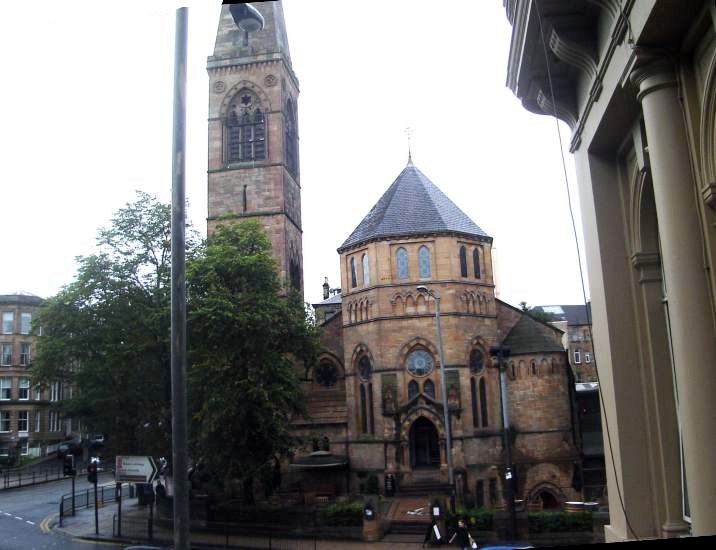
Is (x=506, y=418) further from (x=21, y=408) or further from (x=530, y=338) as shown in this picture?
(x=21, y=408)

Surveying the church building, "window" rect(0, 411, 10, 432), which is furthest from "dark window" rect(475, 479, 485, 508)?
"window" rect(0, 411, 10, 432)

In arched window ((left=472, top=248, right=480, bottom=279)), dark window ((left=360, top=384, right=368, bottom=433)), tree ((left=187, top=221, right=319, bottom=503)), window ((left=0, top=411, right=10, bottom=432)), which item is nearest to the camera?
tree ((left=187, top=221, right=319, bottom=503))

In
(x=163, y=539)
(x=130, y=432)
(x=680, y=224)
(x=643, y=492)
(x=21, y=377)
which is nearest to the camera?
(x=680, y=224)

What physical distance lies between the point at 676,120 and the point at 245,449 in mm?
24048

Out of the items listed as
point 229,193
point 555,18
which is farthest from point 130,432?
point 555,18

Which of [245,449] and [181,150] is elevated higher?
[181,150]

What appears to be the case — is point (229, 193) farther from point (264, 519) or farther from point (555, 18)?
point (555, 18)

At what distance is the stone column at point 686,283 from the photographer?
17.3 feet

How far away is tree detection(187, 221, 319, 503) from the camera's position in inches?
1027

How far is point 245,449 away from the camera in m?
27.4

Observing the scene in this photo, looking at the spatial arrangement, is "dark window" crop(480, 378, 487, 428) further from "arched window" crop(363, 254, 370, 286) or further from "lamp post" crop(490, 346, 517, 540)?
"lamp post" crop(490, 346, 517, 540)

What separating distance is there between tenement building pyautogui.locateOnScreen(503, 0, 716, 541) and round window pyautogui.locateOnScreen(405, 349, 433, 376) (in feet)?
88.0

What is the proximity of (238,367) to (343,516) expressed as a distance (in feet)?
21.7

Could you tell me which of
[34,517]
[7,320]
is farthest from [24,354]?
[34,517]
